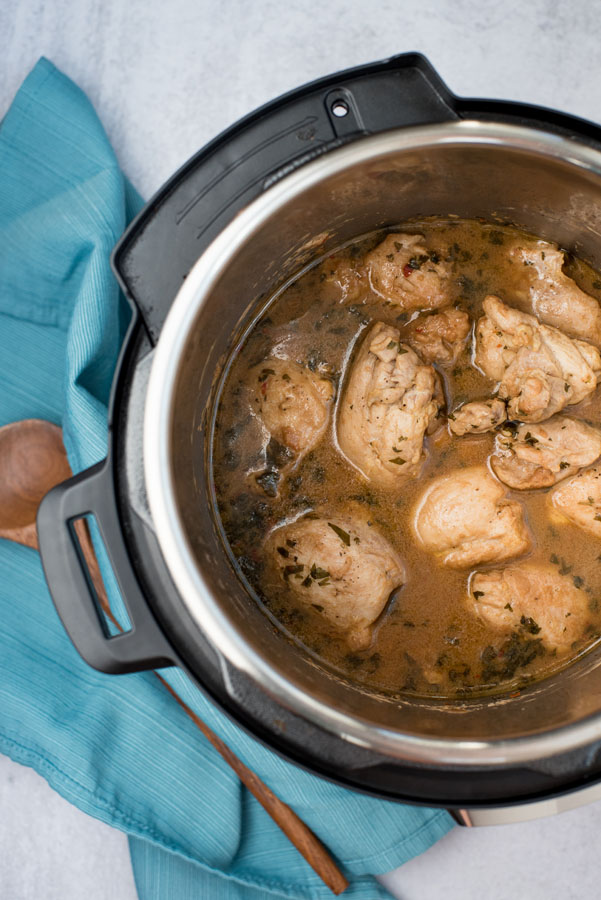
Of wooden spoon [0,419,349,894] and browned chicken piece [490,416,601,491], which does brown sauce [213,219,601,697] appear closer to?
browned chicken piece [490,416,601,491]

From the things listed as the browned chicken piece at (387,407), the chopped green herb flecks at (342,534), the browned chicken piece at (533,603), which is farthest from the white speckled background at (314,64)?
the chopped green herb flecks at (342,534)

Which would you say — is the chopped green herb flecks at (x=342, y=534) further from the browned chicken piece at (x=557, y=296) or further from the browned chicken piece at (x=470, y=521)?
the browned chicken piece at (x=557, y=296)

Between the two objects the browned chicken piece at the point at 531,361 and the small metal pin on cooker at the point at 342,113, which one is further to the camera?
the browned chicken piece at the point at 531,361

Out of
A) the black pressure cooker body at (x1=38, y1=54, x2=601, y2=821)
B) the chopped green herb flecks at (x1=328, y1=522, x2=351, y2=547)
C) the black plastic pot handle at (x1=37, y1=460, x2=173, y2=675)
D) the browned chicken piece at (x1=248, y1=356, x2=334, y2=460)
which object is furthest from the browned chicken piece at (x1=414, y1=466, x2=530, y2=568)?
the black plastic pot handle at (x1=37, y1=460, x2=173, y2=675)

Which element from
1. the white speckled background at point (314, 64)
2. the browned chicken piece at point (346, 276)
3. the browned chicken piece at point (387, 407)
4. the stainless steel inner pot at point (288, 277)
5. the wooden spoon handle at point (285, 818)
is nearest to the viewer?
the stainless steel inner pot at point (288, 277)

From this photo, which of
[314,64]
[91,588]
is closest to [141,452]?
[91,588]

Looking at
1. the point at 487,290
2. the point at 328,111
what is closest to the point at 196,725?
the point at 487,290
